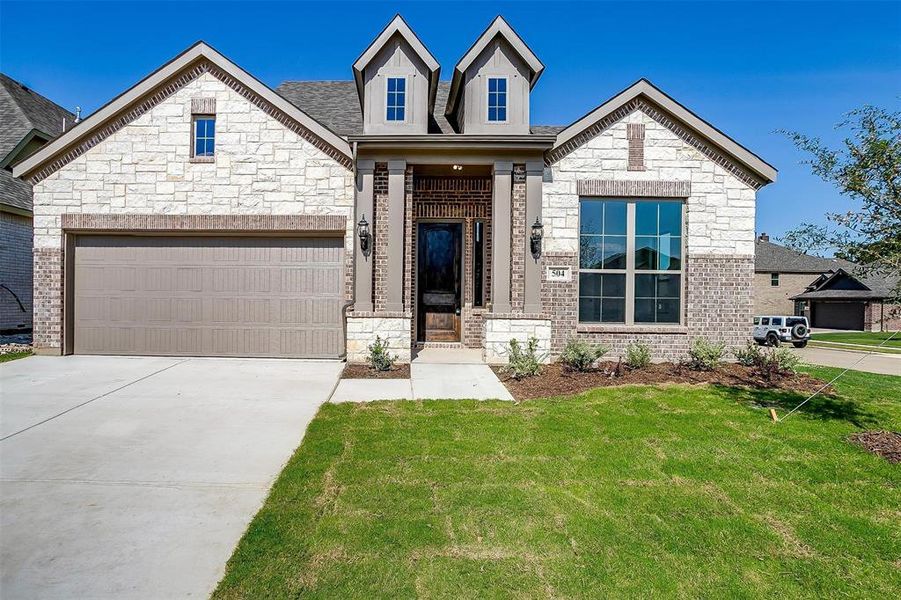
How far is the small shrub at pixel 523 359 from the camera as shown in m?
7.69

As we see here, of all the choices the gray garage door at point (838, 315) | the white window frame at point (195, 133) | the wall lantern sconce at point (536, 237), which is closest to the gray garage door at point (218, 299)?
the white window frame at point (195, 133)

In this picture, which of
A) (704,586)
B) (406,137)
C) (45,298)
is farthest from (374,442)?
(45,298)

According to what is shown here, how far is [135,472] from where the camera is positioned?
3.93 m

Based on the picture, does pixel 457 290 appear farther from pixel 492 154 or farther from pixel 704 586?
pixel 704 586

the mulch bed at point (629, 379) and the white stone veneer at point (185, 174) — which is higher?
the white stone veneer at point (185, 174)

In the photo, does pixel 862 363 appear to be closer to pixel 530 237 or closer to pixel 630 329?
pixel 630 329

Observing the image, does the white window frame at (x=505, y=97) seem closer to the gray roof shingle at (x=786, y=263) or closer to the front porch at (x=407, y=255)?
the front porch at (x=407, y=255)

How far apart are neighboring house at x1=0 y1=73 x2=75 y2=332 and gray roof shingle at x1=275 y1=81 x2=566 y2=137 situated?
742 centimetres

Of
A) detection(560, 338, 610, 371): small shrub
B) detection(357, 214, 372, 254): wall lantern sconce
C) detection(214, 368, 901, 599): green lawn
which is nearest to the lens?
detection(214, 368, 901, 599): green lawn

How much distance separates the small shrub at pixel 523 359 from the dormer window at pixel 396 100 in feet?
17.1

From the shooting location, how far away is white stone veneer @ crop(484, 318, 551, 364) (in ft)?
28.2

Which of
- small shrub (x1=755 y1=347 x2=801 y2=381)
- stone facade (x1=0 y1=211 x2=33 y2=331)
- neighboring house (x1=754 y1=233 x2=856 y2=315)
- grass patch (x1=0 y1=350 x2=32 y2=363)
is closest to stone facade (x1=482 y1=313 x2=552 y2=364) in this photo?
small shrub (x1=755 y1=347 x2=801 y2=381)

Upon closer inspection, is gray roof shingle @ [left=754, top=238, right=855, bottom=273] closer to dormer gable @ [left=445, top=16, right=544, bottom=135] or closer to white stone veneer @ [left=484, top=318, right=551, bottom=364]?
dormer gable @ [left=445, top=16, right=544, bottom=135]

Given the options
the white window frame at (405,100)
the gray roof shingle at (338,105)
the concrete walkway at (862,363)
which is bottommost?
the concrete walkway at (862,363)
